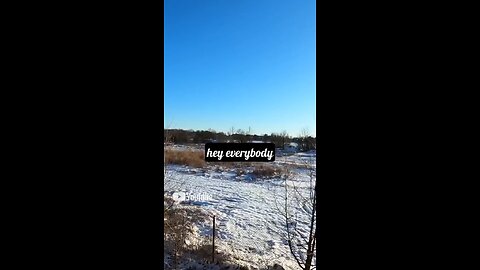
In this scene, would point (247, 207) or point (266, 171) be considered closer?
point (247, 207)

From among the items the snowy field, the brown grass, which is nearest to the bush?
the brown grass

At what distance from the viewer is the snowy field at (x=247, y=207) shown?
5641 mm

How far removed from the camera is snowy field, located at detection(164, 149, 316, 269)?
18.5 ft

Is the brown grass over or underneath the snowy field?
over

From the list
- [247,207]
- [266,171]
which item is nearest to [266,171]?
[266,171]

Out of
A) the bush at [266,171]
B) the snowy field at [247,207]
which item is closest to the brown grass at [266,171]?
the bush at [266,171]

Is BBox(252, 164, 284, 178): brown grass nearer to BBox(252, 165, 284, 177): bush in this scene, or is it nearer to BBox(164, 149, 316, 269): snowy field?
BBox(252, 165, 284, 177): bush

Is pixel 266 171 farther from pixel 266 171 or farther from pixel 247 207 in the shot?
pixel 247 207

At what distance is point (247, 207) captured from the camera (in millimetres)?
7578

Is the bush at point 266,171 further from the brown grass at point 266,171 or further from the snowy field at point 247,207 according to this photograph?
the snowy field at point 247,207

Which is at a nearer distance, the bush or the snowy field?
the snowy field
